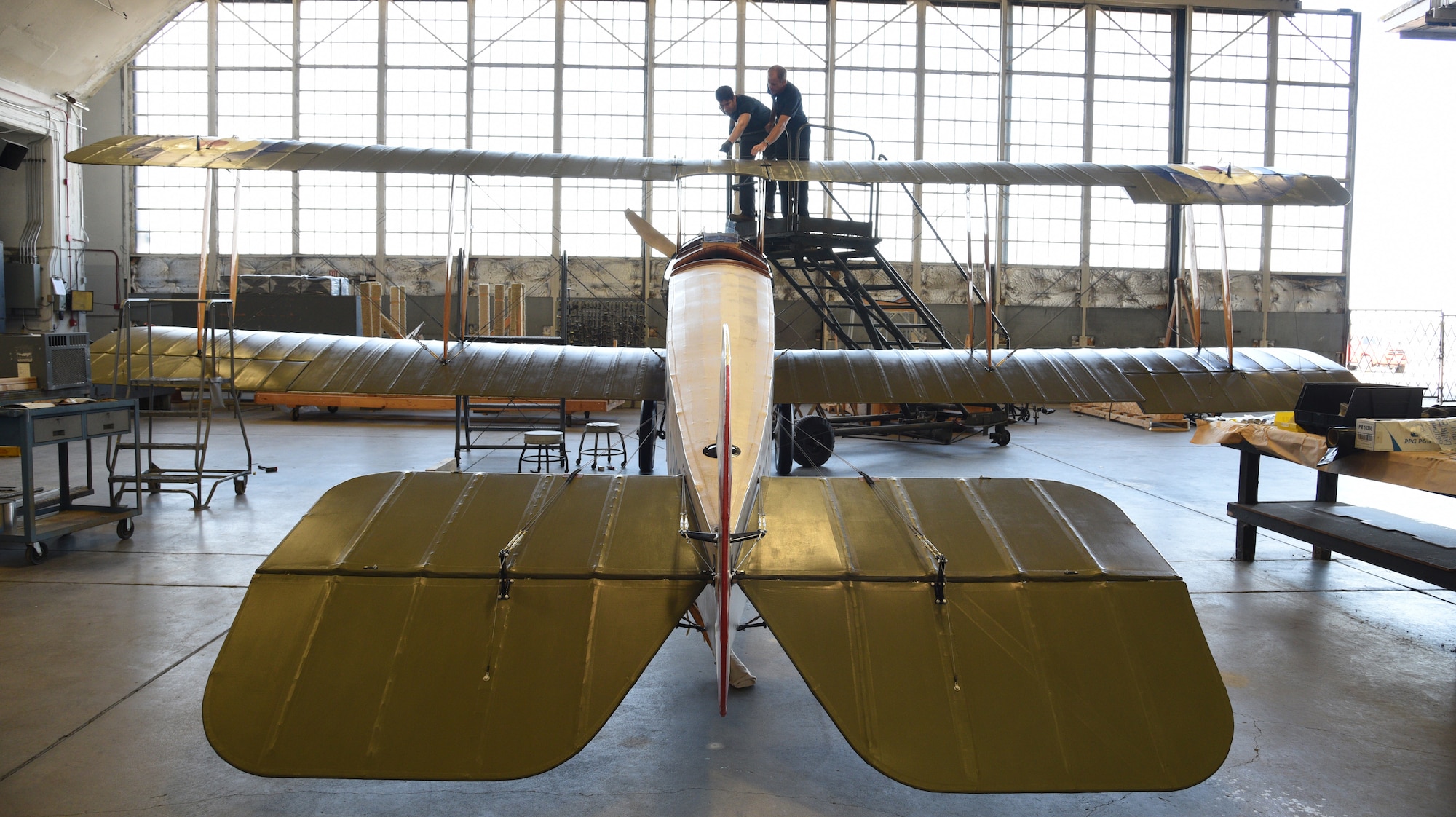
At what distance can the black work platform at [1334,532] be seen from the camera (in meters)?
4.30

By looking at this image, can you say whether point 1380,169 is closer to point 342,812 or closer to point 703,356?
point 703,356

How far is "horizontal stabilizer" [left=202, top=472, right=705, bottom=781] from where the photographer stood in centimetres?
221

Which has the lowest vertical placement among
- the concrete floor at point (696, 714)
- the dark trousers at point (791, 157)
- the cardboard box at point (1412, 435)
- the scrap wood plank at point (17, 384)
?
the concrete floor at point (696, 714)

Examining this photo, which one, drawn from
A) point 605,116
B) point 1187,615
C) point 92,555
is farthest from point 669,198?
point 1187,615

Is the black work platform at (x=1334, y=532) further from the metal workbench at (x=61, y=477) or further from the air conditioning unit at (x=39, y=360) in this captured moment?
the air conditioning unit at (x=39, y=360)

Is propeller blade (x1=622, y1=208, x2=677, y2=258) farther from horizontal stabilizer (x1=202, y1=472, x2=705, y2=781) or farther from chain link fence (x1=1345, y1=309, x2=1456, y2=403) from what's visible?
chain link fence (x1=1345, y1=309, x2=1456, y2=403)

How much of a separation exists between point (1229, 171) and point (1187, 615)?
5.81 m

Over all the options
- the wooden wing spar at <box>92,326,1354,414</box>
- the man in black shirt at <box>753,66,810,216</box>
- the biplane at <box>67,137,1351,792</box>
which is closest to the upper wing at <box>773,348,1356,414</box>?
the wooden wing spar at <box>92,326,1354,414</box>

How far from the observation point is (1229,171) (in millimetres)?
6816

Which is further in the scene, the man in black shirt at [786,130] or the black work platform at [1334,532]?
the man in black shirt at [786,130]

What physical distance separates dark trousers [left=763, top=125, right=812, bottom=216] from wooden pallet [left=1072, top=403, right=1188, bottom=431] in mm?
7300

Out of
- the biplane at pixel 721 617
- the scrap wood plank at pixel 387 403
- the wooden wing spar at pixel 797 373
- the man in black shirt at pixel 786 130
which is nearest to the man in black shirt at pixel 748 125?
the man in black shirt at pixel 786 130

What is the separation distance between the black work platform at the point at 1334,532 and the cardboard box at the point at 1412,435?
560 mm

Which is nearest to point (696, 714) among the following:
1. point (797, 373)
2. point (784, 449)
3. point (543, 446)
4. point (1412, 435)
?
point (797, 373)
